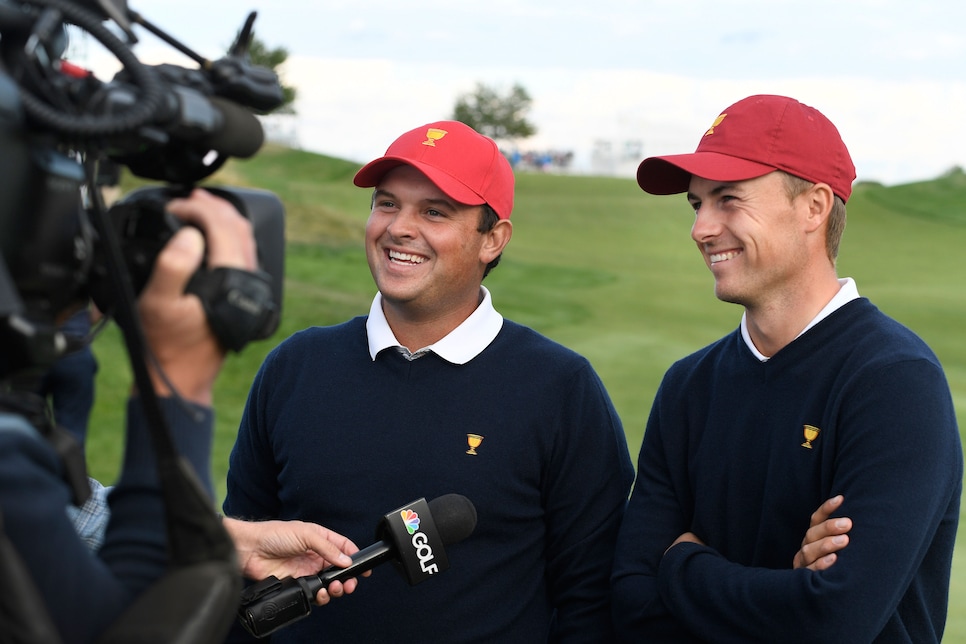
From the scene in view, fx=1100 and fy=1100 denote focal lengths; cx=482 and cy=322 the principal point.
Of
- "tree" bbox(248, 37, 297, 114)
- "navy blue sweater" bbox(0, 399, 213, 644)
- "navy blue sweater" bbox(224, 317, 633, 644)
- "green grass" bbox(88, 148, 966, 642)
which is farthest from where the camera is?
"tree" bbox(248, 37, 297, 114)

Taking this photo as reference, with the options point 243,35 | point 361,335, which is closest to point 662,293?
point 361,335

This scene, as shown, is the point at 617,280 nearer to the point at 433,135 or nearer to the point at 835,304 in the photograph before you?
the point at 433,135

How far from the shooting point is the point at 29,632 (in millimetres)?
1114

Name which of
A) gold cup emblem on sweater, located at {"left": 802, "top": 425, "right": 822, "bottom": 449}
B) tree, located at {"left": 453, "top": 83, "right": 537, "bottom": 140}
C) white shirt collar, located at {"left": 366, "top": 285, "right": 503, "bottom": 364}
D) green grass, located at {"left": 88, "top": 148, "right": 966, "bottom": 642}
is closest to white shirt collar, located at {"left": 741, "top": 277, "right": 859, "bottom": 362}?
gold cup emblem on sweater, located at {"left": 802, "top": 425, "right": 822, "bottom": 449}

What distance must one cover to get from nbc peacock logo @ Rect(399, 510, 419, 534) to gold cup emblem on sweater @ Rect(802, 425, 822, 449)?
866mm

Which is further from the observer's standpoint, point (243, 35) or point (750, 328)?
point (750, 328)

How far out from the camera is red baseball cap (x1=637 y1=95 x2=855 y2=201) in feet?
8.25

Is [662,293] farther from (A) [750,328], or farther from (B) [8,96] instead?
(B) [8,96]

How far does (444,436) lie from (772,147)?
1025 millimetres

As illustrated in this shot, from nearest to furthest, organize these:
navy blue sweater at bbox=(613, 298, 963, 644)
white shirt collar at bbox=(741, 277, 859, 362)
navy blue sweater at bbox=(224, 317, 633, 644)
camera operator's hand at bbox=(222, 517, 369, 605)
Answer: navy blue sweater at bbox=(613, 298, 963, 644)
camera operator's hand at bbox=(222, 517, 369, 605)
white shirt collar at bbox=(741, 277, 859, 362)
navy blue sweater at bbox=(224, 317, 633, 644)

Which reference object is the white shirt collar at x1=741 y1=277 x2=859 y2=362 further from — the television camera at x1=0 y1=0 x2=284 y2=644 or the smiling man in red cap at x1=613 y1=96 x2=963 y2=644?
the television camera at x1=0 y1=0 x2=284 y2=644

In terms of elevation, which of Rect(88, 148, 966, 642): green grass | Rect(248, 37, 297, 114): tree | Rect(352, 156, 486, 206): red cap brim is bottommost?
Rect(88, 148, 966, 642): green grass

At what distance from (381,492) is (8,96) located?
157 cm

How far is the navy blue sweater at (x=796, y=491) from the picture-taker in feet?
7.04
